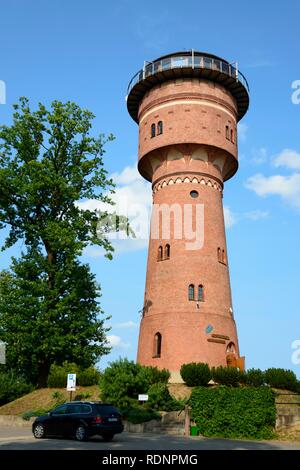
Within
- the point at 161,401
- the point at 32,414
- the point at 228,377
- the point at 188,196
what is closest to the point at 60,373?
the point at 32,414

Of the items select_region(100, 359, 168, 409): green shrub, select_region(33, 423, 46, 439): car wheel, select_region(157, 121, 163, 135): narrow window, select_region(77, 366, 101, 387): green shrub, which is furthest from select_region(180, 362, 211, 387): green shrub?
select_region(157, 121, 163, 135): narrow window

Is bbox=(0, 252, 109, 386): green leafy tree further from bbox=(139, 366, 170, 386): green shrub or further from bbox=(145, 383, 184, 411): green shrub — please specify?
bbox=(145, 383, 184, 411): green shrub

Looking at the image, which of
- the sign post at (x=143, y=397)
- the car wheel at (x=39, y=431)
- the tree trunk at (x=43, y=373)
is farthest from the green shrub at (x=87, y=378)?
the car wheel at (x=39, y=431)

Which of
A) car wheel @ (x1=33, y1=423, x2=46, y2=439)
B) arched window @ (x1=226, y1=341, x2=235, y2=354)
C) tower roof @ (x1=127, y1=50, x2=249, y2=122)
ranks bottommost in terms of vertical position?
car wheel @ (x1=33, y1=423, x2=46, y2=439)

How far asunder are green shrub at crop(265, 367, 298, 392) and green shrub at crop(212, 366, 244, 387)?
2.18 m

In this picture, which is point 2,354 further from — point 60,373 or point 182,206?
point 182,206

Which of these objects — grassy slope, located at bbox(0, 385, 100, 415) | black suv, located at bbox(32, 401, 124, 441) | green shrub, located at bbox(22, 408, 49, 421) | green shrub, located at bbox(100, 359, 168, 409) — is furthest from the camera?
grassy slope, located at bbox(0, 385, 100, 415)

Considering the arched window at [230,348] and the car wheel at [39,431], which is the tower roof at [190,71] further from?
the car wheel at [39,431]

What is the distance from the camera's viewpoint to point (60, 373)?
2981cm

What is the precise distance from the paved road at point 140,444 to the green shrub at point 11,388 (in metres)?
14.4

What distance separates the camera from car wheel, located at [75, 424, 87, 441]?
17.4 metres

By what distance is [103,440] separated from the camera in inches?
714

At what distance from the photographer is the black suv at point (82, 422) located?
57.0 feet

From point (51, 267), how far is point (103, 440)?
1546 centimetres
